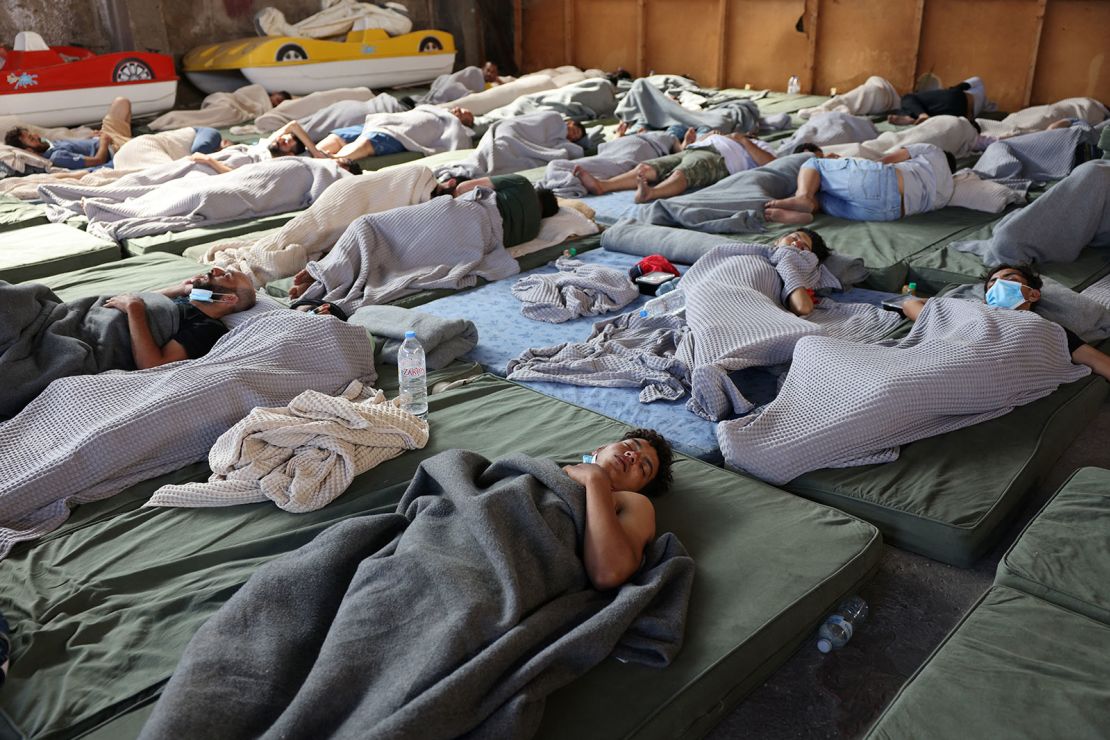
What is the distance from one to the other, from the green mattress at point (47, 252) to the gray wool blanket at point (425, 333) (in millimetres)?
1624

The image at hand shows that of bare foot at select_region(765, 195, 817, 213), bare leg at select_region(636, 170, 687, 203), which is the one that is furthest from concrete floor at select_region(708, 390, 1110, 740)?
bare leg at select_region(636, 170, 687, 203)

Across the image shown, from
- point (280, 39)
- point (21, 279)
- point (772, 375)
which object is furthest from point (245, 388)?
point (280, 39)

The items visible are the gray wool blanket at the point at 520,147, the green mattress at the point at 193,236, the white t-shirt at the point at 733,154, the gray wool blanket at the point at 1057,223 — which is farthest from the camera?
the gray wool blanket at the point at 520,147

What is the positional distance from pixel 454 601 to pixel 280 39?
24.4ft

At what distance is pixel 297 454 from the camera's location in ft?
6.66

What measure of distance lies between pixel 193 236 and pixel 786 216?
2.87 meters

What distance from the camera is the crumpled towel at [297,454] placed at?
6.41 feet

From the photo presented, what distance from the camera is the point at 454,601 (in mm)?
1390

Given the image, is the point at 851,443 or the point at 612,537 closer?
the point at 612,537

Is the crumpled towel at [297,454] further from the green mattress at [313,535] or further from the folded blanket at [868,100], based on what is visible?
the folded blanket at [868,100]

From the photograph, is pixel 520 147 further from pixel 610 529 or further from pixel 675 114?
pixel 610 529

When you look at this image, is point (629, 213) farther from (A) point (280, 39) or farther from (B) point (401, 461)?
(A) point (280, 39)

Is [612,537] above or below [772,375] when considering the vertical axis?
above

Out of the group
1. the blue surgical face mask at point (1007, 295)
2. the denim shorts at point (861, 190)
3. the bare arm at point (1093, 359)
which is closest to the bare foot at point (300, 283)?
the blue surgical face mask at point (1007, 295)
